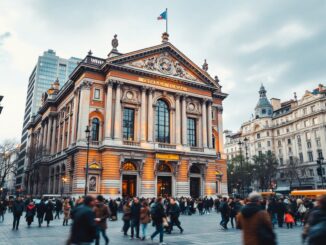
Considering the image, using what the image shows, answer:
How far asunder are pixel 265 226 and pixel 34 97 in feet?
410

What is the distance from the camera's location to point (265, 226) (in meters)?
5.77

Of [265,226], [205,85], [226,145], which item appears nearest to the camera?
[265,226]

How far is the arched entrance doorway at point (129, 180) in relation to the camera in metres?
40.5

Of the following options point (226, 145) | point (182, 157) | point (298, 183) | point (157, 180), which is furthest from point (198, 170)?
point (226, 145)

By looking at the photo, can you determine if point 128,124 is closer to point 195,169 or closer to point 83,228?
point 195,169

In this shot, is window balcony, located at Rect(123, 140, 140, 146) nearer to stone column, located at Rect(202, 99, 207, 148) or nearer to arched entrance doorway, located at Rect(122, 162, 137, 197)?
arched entrance doorway, located at Rect(122, 162, 137, 197)

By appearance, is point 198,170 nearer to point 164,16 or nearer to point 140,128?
point 140,128

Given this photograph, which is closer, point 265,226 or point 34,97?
point 265,226

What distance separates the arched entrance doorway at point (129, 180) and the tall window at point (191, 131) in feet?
36.2

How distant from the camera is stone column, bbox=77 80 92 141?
40125mm

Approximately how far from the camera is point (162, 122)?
45.9 metres

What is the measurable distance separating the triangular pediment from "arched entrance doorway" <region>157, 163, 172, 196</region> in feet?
44.4

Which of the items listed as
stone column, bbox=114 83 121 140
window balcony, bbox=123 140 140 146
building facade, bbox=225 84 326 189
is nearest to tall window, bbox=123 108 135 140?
window balcony, bbox=123 140 140 146

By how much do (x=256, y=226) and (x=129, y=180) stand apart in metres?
36.3
